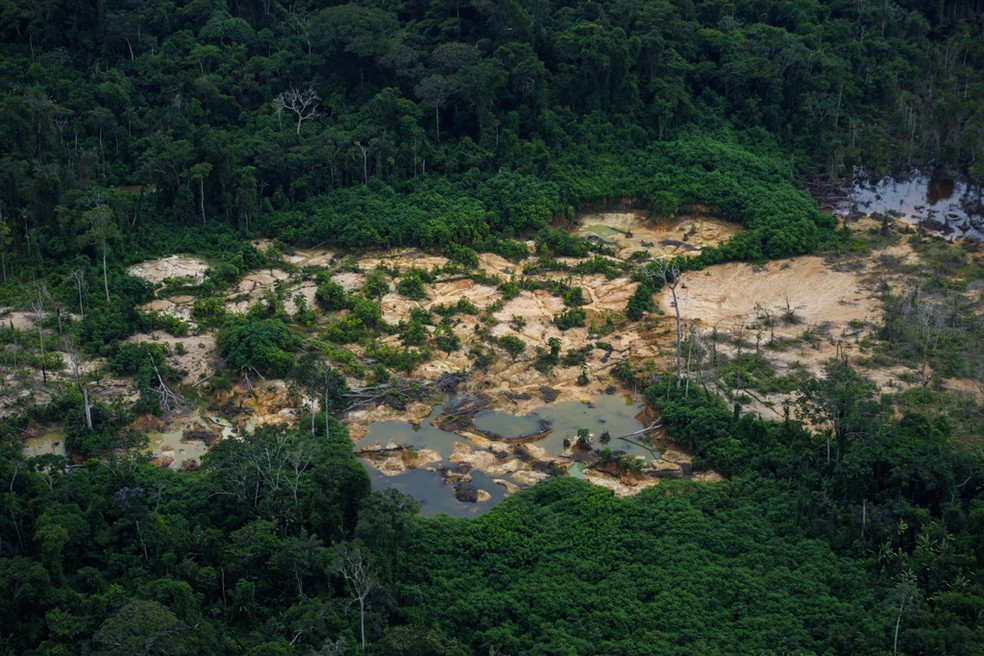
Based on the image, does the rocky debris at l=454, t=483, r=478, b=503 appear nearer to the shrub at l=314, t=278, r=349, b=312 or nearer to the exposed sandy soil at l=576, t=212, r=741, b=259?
the shrub at l=314, t=278, r=349, b=312

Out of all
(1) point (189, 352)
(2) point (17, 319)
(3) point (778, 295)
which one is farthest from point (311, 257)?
(3) point (778, 295)

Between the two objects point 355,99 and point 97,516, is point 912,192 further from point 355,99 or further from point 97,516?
point 97,516

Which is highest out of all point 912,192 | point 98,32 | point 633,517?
point 98,32

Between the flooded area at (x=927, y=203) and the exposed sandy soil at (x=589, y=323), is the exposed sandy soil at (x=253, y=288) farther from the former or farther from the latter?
the flooded area at (x=927, y=203)

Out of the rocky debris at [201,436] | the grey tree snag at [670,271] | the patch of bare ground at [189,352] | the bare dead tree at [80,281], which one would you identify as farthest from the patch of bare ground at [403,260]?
the rocky debris at [201,436]

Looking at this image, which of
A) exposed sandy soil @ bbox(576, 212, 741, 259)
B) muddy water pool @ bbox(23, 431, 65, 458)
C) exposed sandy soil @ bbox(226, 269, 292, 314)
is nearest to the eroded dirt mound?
exposed sandy soil @ bbox(576, 212, 741, 259)

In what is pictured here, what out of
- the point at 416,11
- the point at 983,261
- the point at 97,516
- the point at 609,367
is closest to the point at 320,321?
the point at 609,367

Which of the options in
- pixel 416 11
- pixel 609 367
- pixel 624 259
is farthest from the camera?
pixel 416 11
